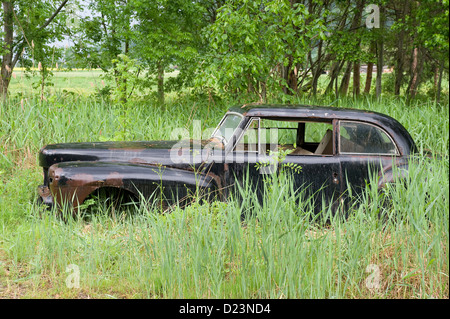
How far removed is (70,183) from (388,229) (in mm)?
2830

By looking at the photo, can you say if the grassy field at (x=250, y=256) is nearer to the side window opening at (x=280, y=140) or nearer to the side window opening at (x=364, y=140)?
the side window opening at (x=364, y=140)

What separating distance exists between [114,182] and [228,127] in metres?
1.30

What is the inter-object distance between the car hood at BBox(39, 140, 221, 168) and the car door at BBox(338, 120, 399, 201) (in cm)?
135

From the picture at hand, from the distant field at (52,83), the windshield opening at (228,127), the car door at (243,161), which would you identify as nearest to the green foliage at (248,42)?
the distant field at (52,83)

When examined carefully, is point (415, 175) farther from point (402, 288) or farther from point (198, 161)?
Answer: point (198, 161)

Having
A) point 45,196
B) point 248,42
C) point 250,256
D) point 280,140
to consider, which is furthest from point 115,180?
point 248,42

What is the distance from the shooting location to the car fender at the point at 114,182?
4.32 metres

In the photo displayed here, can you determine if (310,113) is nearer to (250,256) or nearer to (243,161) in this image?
(243,161)

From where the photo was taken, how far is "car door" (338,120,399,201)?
4.51 metres

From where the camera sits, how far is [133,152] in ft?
15.4

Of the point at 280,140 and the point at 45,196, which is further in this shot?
the point at 280,140

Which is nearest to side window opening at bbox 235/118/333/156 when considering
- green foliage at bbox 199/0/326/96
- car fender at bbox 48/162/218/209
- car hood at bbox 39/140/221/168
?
car hood at bbox 39/140/221/168

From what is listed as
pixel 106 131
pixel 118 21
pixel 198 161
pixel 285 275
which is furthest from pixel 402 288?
pixel 118 21

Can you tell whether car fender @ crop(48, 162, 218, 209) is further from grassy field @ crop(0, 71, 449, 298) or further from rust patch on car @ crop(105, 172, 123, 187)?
grassy field @ crop(0, 71, 449, 298)
